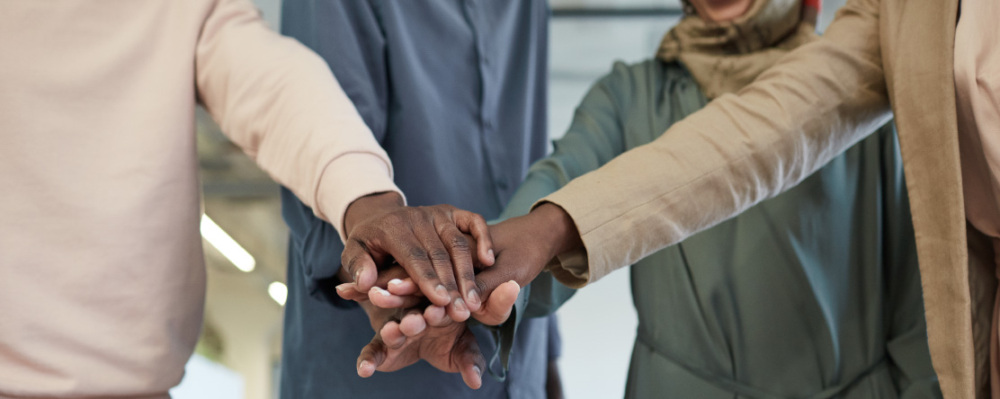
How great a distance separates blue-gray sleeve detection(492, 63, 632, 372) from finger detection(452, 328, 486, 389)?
5 centimetres

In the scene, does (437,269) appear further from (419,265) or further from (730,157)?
(730,157)

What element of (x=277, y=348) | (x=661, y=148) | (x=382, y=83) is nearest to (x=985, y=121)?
(x=661, y=148)

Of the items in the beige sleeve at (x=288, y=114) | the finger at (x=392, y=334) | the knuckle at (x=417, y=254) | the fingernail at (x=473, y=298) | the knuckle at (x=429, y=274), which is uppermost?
the beige sleeve at (x=288, y=114)

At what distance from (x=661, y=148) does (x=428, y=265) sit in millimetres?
376

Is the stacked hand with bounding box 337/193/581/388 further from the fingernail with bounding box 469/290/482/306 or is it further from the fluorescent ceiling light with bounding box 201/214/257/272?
the fluorescent ceiling light with bounding box 201/214/257/272

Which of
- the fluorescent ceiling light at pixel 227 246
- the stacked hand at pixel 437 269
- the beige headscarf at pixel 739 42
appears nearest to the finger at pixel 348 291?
the stacked hand at pixel 437 269

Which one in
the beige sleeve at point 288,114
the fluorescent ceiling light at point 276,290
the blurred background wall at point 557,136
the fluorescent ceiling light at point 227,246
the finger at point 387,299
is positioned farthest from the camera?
the fluorescent ceiling light at point 276,290

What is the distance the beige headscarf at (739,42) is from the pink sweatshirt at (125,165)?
611mm

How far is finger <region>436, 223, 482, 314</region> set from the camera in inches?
33.9

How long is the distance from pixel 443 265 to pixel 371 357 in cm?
13

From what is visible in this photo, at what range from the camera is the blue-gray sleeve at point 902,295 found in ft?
3.70

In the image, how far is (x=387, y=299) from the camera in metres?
0.84

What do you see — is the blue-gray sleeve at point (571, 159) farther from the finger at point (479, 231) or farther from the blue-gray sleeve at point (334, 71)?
the blue-gray sleeve at point (334, 71)

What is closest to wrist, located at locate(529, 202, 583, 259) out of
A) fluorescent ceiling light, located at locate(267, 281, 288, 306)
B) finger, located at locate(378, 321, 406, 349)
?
finger, located at locate(378, 321, 406, 349)
